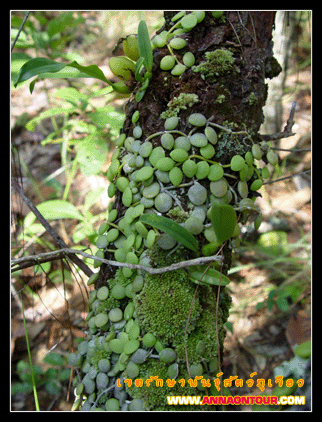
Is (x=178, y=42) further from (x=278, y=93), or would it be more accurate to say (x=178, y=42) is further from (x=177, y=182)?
(x=278, y=93)

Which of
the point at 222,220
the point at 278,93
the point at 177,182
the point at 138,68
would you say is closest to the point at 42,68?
the point at 138,68

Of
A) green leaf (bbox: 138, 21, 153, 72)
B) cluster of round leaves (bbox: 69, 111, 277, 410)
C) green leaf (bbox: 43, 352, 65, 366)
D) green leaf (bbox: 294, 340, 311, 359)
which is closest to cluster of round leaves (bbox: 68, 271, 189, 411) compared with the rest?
cluster of round leaves (bbox: 69, 111, 277, 410)

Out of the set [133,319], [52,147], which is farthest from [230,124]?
[52,147]

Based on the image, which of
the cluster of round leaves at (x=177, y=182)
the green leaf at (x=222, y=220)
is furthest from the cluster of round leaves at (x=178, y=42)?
the green leaf at (x=222, y=220)

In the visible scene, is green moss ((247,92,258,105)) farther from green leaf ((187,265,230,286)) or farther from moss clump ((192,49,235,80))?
green leaf ((187,265,230,286))

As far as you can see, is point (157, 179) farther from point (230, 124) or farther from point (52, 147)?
point (52, 147)
